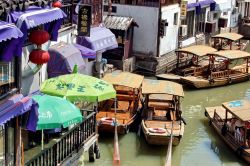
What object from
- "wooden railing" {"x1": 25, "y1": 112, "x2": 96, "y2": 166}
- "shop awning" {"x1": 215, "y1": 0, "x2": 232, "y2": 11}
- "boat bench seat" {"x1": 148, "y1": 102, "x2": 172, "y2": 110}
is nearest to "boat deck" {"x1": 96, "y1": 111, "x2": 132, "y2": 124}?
→ "boat bench seat" {"x1": 148, "y1": 102, "x2": 172, "y2": 110}

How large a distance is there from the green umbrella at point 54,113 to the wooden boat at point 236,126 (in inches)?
311

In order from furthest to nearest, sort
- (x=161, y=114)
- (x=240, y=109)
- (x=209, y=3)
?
(x=209, y=3)
(x=161, y=114)
(x=240, y=109)

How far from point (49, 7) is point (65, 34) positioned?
20.5 ft

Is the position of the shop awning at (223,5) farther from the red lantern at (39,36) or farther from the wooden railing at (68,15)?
the red lantern at (39,36)

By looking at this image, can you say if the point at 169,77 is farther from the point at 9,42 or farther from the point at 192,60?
the point at 9,42

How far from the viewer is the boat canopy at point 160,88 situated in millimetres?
20422

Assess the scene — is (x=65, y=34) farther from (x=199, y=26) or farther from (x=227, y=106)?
(x=199, y=26)

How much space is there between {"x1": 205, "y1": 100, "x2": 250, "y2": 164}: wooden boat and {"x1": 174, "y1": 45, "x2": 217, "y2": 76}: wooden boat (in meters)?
8.25

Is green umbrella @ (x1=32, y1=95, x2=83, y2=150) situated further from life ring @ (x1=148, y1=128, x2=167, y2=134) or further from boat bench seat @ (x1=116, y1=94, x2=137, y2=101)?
boat bench seat @ (x1=116, y1=94, x2=137, y2=101)

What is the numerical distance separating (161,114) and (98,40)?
18.1 ft

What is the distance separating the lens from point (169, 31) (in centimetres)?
3284

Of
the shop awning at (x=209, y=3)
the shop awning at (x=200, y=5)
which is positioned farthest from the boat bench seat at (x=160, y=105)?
the shop awning at (x=209, y=3)

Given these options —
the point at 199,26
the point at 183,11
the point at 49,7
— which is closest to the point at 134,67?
the point at 183,11

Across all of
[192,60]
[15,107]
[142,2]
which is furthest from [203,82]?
[15,107]
